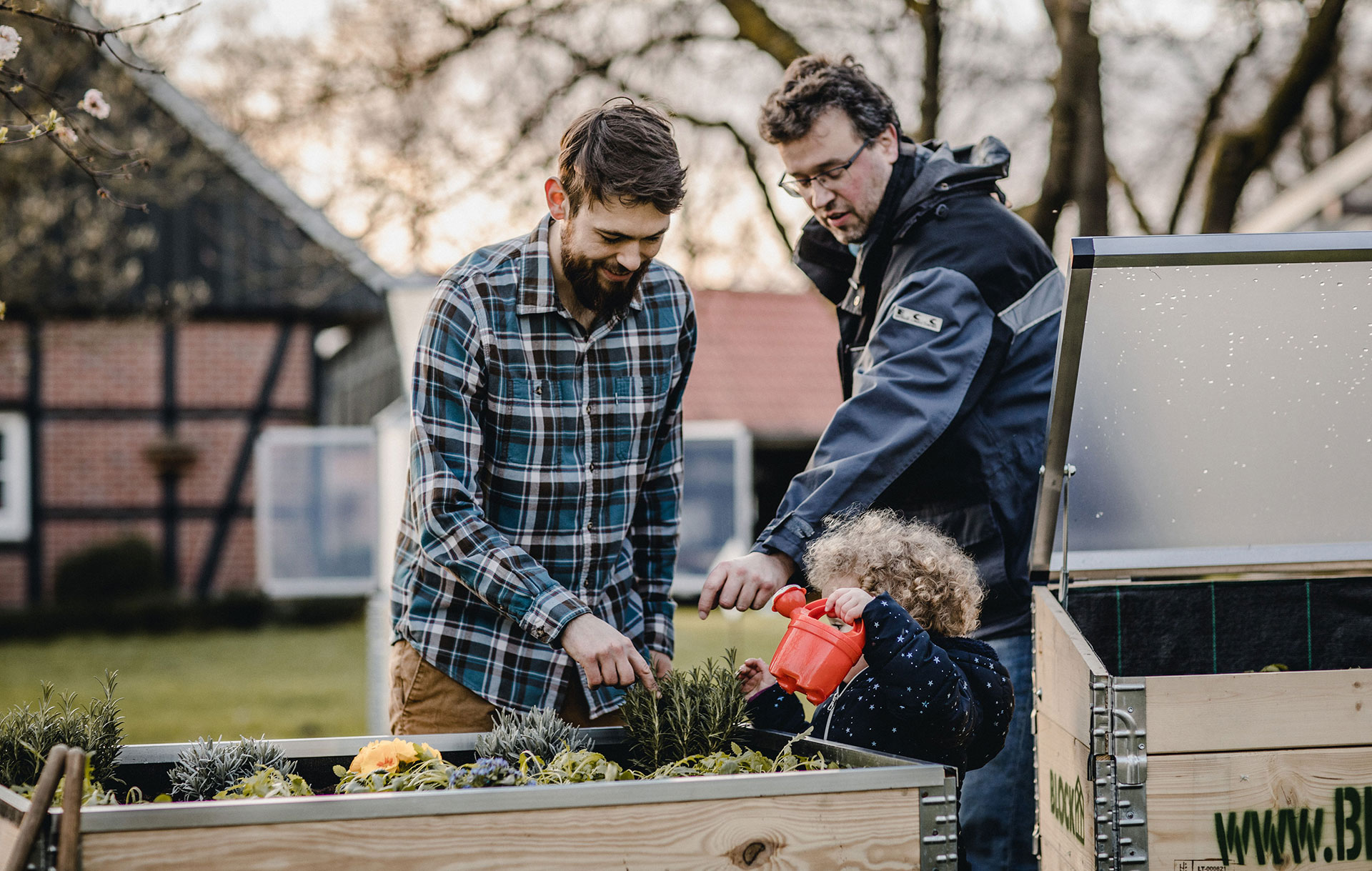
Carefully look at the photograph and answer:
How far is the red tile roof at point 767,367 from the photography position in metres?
17.3

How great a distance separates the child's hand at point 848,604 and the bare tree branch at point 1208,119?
6750mm

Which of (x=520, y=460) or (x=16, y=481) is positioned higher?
(x=16, y=481)

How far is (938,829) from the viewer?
1712 mm

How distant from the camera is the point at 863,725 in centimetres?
215

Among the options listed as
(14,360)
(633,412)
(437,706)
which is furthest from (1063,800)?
(14,360)

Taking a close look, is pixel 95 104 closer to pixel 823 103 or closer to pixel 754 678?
pixel 823 103

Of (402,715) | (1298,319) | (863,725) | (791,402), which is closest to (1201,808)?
(863,725)

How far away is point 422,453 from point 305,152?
20.6 ft

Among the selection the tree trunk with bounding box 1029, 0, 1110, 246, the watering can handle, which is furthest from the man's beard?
the tree trunk with bounding box 1029, 0, 1110, 246

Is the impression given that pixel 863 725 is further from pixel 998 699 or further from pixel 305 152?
pixel 305 152

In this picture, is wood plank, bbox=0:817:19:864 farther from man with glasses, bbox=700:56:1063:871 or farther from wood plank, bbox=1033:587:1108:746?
wood plank, bbox=1033:587:1108:746

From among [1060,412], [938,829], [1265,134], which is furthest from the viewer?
[1265,134]

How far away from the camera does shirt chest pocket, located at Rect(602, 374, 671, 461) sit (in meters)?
2.41

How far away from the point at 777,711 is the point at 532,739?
521 millimetres
